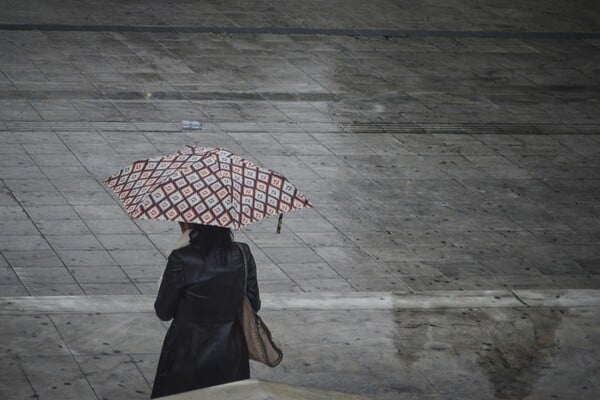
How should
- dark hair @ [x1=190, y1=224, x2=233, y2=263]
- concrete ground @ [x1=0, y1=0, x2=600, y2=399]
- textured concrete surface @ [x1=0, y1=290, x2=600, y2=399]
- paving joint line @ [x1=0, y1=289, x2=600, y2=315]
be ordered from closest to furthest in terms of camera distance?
dark hair @ [x1=190, y1=224, x2=233, y2=263]
textured concrete surface @ [x1=0, y1=290, x2=600, y2=399]
concrete ground @ [x1=0, y1=0, x2=600, y2=399]
paving joint line @ [x1=0, y1=289, x2=600, y2=315]

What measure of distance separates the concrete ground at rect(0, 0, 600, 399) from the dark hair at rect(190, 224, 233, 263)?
1.95 metres

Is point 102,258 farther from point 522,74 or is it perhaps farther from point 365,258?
point 522,74

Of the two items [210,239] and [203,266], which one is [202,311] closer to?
[203,266]

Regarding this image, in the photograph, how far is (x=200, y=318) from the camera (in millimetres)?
6480

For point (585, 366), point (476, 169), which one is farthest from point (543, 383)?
point (476, 169)

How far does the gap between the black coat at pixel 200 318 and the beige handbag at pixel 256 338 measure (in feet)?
0.26

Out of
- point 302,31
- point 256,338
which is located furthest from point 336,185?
point 302,31

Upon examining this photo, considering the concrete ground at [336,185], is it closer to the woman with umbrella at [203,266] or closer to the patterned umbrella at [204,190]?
the woman with umbrella at [203,266]

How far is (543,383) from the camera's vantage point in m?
8.60

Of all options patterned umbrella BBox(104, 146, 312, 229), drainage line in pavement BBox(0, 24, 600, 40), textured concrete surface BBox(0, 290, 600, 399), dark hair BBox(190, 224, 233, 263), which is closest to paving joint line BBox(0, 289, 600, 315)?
textured concrete surface BBox(0, 290, 600, 399)

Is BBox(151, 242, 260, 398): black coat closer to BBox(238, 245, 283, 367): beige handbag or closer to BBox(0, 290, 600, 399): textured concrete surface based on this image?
BBox(238, 245, 283, 367): beige handbag

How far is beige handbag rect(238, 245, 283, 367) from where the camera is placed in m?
6.59

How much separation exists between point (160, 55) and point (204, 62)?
678 millimetres

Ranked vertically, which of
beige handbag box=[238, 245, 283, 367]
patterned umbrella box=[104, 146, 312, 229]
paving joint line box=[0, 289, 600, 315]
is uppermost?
patterned umbrella box=[104, 146, 312, 229]
